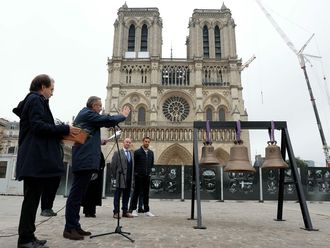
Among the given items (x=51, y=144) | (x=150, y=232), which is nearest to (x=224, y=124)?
(x=150, y=232)

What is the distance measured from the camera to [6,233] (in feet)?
12.6

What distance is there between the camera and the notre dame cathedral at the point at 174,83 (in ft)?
114

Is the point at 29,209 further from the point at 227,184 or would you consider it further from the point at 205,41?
the point at 205,41

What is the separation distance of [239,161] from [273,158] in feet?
2.02

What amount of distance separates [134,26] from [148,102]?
1158 centimetres

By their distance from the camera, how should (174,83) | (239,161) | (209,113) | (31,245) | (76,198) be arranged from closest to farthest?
(31,245) → (76,198) → (239,161) → (209,113) → (174,83)

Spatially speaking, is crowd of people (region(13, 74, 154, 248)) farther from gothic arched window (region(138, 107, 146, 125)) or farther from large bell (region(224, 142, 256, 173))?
gothic arched window (region(138, 107, 146, 125))

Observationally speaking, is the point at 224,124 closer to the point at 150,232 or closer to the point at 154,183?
the point at 150,232

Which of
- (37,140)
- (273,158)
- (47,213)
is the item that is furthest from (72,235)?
(273,158)

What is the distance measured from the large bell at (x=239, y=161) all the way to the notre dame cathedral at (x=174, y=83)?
28981 mm

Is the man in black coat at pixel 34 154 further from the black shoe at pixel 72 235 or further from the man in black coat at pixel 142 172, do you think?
the man in black coat at pixel 142 172

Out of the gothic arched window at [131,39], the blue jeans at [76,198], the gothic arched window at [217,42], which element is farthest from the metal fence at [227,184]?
the gothic arched window at [131,39]

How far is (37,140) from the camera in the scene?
10.2 feet

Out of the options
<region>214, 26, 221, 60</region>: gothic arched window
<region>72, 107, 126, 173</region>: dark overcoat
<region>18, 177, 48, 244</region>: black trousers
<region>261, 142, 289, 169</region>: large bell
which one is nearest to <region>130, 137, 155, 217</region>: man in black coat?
<region>261, 142, 289, 169</region>: large bell
